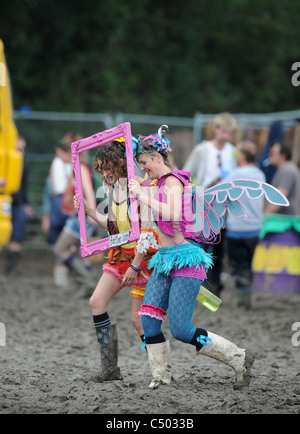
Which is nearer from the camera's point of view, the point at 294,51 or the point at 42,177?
the point at 42,177

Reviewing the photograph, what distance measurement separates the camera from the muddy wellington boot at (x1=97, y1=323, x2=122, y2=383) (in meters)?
5.15

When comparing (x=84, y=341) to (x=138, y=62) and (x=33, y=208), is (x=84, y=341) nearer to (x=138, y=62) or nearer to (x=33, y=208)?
(x=33, y=208)

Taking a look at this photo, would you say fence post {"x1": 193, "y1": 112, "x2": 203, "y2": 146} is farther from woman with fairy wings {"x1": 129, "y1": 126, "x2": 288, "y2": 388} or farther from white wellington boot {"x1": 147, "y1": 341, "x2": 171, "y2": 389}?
white wellington boot {"x1": 147, "y1": 341, "x2": 171, "y2": 389}

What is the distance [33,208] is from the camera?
1370cm

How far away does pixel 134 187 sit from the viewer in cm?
455

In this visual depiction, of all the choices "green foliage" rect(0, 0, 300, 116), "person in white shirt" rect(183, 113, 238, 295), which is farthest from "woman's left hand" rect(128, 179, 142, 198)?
"green foliage" rect(0, 0, 300, 116)

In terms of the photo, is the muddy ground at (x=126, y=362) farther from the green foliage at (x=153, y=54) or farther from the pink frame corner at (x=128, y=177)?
the green foliage at (x=153, y=54)

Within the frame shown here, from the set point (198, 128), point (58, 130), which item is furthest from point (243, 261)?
point (58, 130)

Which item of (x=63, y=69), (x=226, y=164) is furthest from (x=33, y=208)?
(x=226, y=164)

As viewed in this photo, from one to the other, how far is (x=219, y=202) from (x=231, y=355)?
36.5 inches

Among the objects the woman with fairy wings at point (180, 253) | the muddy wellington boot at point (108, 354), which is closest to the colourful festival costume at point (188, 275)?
the woman with fairy wings at point (180, 253)

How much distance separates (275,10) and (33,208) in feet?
32.8

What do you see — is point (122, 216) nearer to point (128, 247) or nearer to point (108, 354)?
point (128, 247)

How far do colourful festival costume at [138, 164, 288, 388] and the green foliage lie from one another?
12054 mm
